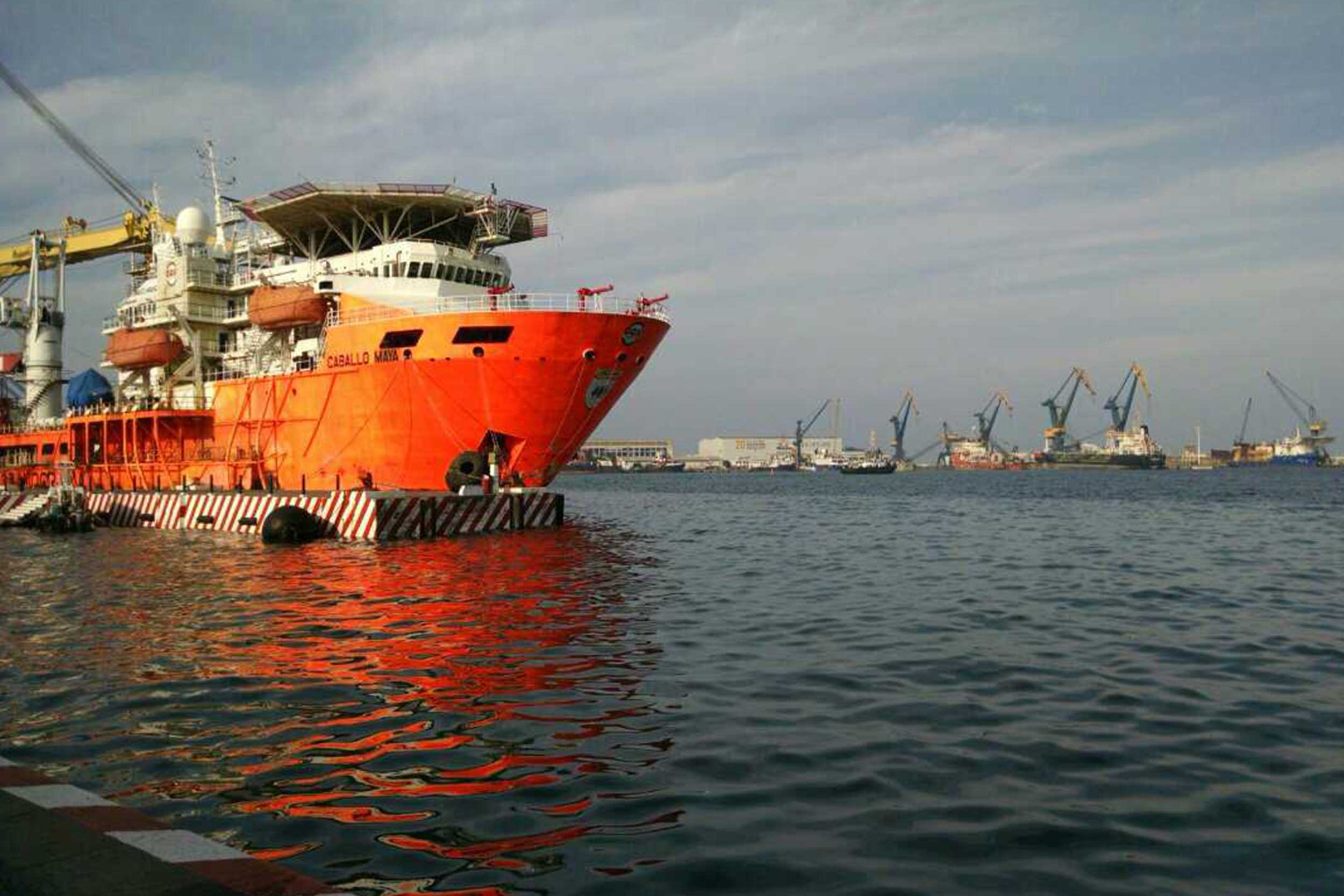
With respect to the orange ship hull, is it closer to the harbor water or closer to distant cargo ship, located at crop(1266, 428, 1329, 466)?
the harbor water

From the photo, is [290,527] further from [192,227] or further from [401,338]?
[192,227]

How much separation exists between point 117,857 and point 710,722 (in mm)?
5208

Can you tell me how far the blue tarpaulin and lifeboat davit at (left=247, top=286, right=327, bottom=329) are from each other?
13769 mm

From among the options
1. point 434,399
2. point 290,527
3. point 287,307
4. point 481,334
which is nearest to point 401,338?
point 434,399

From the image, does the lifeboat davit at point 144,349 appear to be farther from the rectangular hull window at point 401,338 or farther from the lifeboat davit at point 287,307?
the rectangular hull window at point 401,338

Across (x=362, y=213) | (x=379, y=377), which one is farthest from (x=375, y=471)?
(x=362, y=213)

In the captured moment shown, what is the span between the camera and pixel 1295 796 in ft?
22.2

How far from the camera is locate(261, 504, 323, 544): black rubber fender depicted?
26453 mm

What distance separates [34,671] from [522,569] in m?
10.1

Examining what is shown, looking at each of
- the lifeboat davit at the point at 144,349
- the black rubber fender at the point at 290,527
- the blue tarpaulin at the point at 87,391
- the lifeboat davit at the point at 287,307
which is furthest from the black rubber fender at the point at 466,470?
the blue tarpaulin at the point at 87,391

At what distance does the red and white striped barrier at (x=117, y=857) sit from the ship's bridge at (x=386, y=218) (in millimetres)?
33848

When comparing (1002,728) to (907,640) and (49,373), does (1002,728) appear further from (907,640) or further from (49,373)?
(49,373)

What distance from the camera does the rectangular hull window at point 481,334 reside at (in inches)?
1177

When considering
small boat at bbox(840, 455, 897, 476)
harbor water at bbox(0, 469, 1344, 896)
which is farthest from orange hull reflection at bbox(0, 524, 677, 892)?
small boat at bbox(840, 455, 897, 476)
